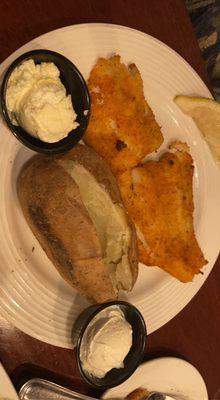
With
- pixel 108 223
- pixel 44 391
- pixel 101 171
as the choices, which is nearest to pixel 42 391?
pixel 44 391

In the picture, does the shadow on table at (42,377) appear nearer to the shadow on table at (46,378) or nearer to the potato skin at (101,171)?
the shadow on table at (46,378)

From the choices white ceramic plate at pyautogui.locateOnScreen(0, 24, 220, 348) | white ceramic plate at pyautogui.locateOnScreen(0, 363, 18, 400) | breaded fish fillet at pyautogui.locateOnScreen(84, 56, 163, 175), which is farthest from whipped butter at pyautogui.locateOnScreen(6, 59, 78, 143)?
white ceramic plate at pyautogui.locateOnScreen(0, 363, 18, 400)

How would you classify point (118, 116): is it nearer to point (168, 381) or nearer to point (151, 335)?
point (151, 335)

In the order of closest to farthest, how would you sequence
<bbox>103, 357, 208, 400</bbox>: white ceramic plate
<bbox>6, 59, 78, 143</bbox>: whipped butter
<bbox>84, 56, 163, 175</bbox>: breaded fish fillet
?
<bbox>6, 59, 78, 143</bbox>: whipped butter, <bbox>84, 56, 163, 175</bbox>: breaded fish fillet, <bbox>103, 357, 208, 400</bbox>: white ceramic plate

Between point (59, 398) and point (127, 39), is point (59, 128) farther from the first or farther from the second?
point (59, 398)

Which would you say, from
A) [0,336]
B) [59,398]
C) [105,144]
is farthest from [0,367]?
[105,144]

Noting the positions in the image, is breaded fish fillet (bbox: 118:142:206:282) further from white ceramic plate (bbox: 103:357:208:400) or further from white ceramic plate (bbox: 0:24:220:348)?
white ceramic plate (bbox: 103:357:208:400)
